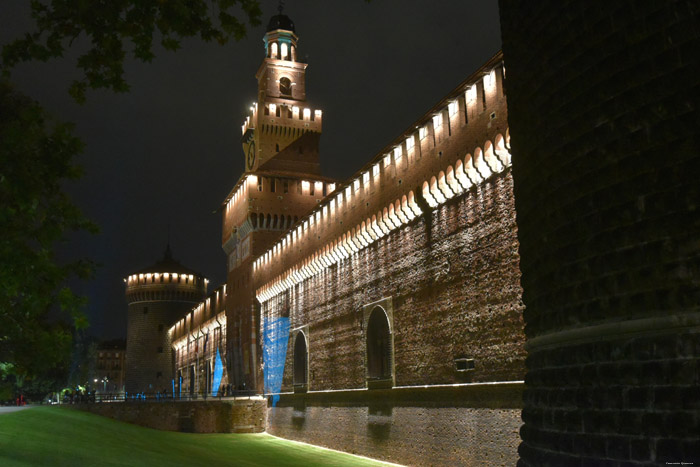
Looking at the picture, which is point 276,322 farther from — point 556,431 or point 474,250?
point 556,431

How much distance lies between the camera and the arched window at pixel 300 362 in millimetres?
22834

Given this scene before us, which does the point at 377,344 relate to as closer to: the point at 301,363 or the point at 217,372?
the point at 301,363

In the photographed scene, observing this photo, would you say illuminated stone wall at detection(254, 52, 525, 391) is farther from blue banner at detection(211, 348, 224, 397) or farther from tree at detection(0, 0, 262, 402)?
blue banner at detection(211, 348, 224, 397)

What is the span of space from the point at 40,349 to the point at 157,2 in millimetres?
5763

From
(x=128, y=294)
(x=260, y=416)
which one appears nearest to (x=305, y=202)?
(x=260, y=416)

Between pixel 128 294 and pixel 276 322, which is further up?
pixel 128 294

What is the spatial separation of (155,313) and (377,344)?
115ft

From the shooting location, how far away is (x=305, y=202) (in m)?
32.3

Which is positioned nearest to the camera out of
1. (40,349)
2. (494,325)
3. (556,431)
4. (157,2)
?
Answer: (157,2)

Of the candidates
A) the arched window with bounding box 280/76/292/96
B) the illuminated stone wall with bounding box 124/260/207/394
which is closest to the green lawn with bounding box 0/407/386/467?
the arched window with bounding box 280/76/292/96

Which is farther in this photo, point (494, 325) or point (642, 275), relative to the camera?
point (494, 325)

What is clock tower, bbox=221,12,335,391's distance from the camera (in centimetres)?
3092

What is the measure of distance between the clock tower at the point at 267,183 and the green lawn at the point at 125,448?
6.24 meters

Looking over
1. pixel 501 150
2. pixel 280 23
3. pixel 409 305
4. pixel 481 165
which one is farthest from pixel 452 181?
pixel 280 23
